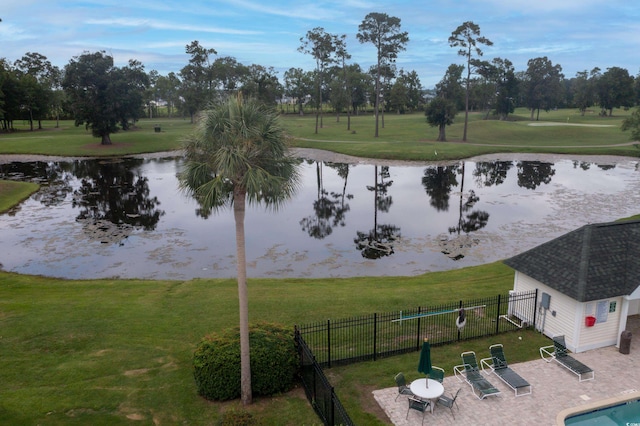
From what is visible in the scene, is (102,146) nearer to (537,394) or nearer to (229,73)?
(229,73)

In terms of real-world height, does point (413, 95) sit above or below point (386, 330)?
above

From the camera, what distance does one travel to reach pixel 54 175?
54750 mm

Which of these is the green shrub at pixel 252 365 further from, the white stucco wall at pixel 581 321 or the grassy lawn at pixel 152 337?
the white stucco wall at pixel 581 321

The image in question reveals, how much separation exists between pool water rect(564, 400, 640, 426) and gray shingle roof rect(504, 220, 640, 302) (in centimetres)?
330

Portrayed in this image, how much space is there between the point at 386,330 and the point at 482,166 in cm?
4891

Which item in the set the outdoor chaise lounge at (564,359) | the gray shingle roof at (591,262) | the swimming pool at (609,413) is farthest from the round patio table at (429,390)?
the gray shingle roof at (591,262)

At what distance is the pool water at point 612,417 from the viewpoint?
12.4 meters

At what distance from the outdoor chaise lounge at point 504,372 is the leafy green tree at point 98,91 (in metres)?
68.6

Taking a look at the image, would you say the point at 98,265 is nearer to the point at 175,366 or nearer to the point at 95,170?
the point at 175,366

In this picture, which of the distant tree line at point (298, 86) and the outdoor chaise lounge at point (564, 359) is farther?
the distant tree line at point (298, 86)

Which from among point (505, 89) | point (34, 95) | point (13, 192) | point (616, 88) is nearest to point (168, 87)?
point (34, 95)

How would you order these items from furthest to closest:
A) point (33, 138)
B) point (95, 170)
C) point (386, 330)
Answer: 1. point (33, 138)
2. point (95, 170)
3. point (386, 330)

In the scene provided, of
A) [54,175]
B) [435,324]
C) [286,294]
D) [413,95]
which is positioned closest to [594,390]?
[435,324]

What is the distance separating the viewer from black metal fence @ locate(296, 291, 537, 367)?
626 inches
